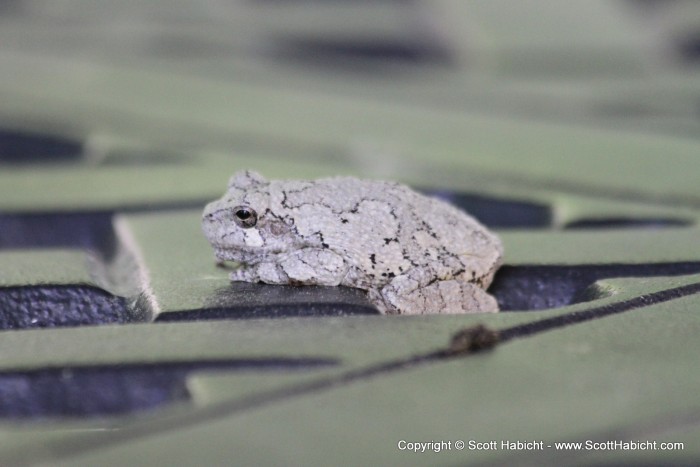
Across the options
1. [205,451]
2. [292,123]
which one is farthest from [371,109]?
[205,451]

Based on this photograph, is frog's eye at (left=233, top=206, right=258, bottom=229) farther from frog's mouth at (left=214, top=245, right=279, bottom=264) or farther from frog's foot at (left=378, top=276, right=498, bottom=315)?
frog's foot at (left=378, top=276, right=498, bottom=315)

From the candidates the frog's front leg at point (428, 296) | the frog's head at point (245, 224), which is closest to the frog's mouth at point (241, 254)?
the frog's head at point (245, 224)

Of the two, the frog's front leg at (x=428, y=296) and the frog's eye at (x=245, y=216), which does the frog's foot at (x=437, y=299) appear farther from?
the frog's eye at (x=245, y=216)

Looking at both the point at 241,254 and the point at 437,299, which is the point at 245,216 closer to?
the point at 241,254

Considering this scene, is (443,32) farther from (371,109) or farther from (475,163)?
(475,163)

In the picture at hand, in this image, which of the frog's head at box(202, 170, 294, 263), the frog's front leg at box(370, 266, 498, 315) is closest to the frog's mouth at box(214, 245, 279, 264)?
the frog's head at box(202, 170, 294, 263)

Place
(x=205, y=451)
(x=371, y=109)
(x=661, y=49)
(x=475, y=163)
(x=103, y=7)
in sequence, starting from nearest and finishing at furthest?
(x=205, y=451) < (x=475, y=163) < (x=371, y=109) < (x=661, y=49) < (x=103, y=7)

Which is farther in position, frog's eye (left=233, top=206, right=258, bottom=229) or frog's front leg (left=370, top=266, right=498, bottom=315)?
frog's eye (left=233, top=206, right=258, bottom=229)

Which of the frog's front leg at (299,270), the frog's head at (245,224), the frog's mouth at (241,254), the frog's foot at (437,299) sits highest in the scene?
the frog's head at (245,224)
